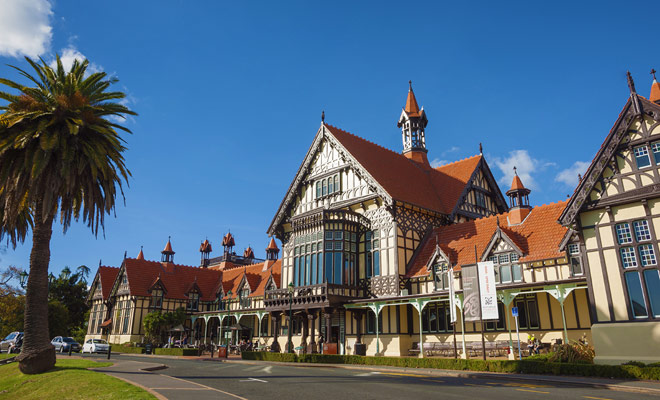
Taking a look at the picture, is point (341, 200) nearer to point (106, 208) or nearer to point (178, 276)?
point (106, 208)

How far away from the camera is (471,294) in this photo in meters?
25.0

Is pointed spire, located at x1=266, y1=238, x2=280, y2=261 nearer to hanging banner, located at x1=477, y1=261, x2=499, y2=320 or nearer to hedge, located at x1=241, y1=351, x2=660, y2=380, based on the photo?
hedge, located at x1=241, y1=351, x2=660, y2=380

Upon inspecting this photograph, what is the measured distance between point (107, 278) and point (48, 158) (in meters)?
47.5

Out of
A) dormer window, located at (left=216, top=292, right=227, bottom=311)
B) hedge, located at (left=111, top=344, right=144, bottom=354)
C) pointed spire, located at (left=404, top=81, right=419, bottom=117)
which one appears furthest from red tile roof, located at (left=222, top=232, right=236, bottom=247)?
pointed spire, located at (left=404, top=81, right=419, bottom=117)

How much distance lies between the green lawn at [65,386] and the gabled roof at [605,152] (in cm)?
2063

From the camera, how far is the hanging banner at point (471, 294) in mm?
24562

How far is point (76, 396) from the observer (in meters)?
14.5

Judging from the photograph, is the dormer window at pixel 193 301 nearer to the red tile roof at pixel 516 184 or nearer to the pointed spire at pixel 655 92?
the red tile roof at pixel 516 184

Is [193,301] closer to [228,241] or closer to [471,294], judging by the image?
[228,241]

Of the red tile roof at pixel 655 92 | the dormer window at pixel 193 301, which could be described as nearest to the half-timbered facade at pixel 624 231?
the red tile roof at pixel 655 92

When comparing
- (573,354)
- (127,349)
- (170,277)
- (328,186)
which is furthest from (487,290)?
(170,277)

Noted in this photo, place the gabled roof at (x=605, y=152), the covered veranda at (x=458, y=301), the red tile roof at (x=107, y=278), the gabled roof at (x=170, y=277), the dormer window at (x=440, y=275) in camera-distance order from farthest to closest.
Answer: the red tile roof at (x=107, y=278)
the gabled roof at (x=170, y=277)
the dormer window at (x=440, y=275)
the covered veranda at (x=458, y=301)
the gabled roof at (x=605, y=152)

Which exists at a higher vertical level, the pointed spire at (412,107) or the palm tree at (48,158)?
the pointed spire at (412,107)

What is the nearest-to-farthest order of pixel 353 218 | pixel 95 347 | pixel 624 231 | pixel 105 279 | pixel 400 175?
pixel 624 231 → pixel 353 218 → pixel 400 175 → pixel 95 347 → pixel 105 279
